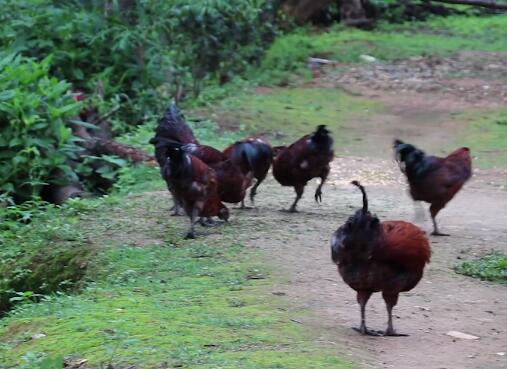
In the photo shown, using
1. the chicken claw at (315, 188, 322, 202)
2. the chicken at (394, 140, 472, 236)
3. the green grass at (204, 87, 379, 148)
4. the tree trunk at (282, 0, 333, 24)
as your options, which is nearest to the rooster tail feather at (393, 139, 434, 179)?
the chicken at (394, 140, 472, 236)

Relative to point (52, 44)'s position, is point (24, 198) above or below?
below

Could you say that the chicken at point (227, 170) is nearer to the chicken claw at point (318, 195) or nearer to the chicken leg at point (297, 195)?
the chicken leg at point (297, 195)

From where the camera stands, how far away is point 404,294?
794 cm

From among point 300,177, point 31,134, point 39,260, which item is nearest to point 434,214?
point 300,177

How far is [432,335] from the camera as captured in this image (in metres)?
6.75

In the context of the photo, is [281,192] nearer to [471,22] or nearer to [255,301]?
[255,301]

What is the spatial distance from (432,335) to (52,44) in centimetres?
1130

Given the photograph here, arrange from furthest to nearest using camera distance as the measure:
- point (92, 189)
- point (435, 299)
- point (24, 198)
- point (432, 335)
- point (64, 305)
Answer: point (92, 189) < point (24, 198) < point (435, 299) < point (64, 305) < point (432, 335)

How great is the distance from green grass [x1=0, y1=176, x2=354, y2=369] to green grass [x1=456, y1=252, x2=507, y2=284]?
1.85m

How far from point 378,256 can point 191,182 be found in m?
3.11

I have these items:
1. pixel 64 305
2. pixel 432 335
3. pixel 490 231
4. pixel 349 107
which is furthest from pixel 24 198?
pixel 349 107

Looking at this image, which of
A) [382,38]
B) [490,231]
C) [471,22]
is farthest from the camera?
[471,22]

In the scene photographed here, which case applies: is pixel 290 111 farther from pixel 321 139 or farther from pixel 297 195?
pixel 321 139

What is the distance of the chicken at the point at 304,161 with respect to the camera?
10.7 m
